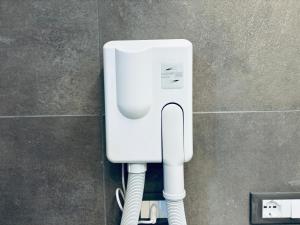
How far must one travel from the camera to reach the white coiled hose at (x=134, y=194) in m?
0.93

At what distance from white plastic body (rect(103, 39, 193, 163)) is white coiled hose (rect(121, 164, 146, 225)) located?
0.10ft

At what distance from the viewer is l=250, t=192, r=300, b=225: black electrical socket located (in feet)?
3.32

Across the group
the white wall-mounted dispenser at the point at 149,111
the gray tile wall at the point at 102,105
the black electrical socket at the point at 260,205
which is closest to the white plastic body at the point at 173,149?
the white wall-mounted dispenser at the point at 149,111

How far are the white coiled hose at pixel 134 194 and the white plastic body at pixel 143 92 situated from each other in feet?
0.10

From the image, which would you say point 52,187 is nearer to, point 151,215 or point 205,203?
point 151,215

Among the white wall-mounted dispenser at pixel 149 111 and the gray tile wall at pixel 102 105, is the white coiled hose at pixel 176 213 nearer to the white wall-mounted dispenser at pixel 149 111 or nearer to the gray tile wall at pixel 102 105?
the white wall-mounted dispenser at pixel 149 111

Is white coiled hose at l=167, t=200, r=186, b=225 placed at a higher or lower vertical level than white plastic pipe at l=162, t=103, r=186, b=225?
lower

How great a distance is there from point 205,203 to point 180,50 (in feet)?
1.41

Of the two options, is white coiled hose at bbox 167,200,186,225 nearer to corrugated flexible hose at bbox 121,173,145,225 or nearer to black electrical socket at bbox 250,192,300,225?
corrugated flexible hose at bbox 121,173,145,225

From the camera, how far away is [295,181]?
102 cm

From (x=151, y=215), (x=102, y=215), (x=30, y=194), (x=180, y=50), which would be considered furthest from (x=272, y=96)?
(x=30, y=194)

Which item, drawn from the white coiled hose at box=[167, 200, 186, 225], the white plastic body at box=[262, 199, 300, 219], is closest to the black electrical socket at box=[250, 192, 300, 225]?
the white plastic body at box=[262, 199, 300, 219]

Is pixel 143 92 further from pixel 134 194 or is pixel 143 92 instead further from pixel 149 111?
pixel 134 194

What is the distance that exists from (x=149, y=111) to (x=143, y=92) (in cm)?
5
